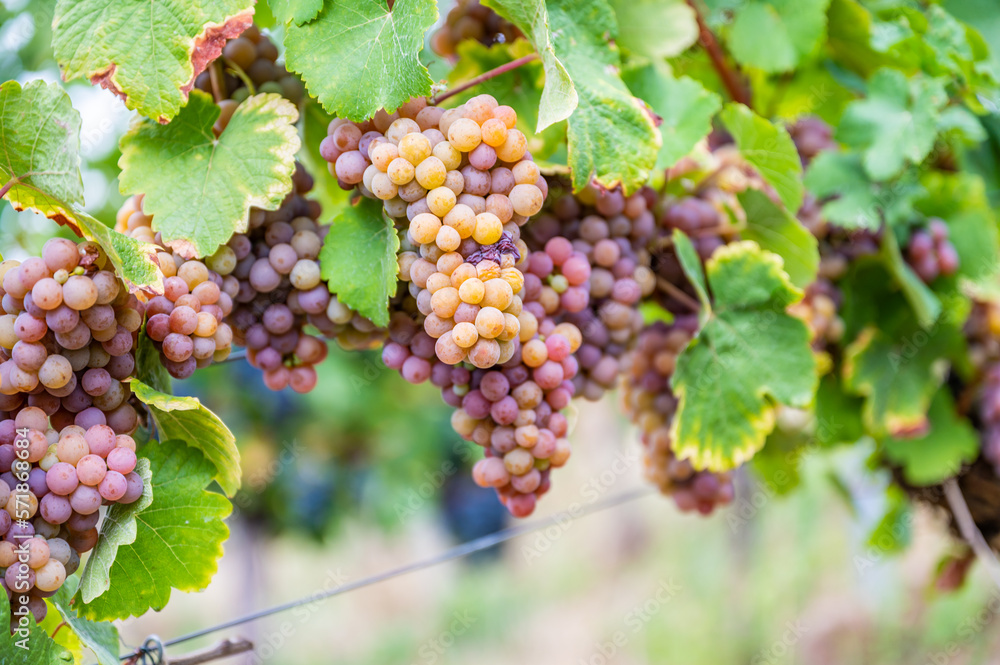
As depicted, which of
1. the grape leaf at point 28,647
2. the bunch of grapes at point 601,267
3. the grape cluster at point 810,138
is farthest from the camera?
the grape cluster at point 810,138

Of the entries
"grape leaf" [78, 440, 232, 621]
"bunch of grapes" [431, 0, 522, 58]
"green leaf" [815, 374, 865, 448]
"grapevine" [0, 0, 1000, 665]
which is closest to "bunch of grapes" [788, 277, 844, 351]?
"grapevine" [0, 0, 1000, 665]

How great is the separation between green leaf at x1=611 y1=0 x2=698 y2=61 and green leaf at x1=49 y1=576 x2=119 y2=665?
0.59m

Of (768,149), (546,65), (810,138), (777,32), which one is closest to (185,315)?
(546,65)

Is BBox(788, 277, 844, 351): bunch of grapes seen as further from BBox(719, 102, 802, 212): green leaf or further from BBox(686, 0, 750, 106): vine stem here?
BBox(686, 0, 750, 106): vine stem

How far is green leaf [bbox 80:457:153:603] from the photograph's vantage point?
48 cm

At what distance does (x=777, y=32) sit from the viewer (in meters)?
0.88

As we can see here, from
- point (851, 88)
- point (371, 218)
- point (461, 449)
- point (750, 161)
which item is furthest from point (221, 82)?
point (461, 449)

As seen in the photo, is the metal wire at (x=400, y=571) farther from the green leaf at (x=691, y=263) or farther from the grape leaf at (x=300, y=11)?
the grape leaf at (x=300, y=11)

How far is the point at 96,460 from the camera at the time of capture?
466 mm

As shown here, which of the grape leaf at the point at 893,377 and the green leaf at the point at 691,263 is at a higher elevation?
the green leaf at the point at 691,263

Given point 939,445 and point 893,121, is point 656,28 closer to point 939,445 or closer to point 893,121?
point 893,121

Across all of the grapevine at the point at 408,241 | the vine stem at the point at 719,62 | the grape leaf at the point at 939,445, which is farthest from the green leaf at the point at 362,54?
the grape leaf at the point at 939,445

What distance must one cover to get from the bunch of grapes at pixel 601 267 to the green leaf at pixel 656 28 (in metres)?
0.16

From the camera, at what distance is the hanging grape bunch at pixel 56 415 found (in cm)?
45
